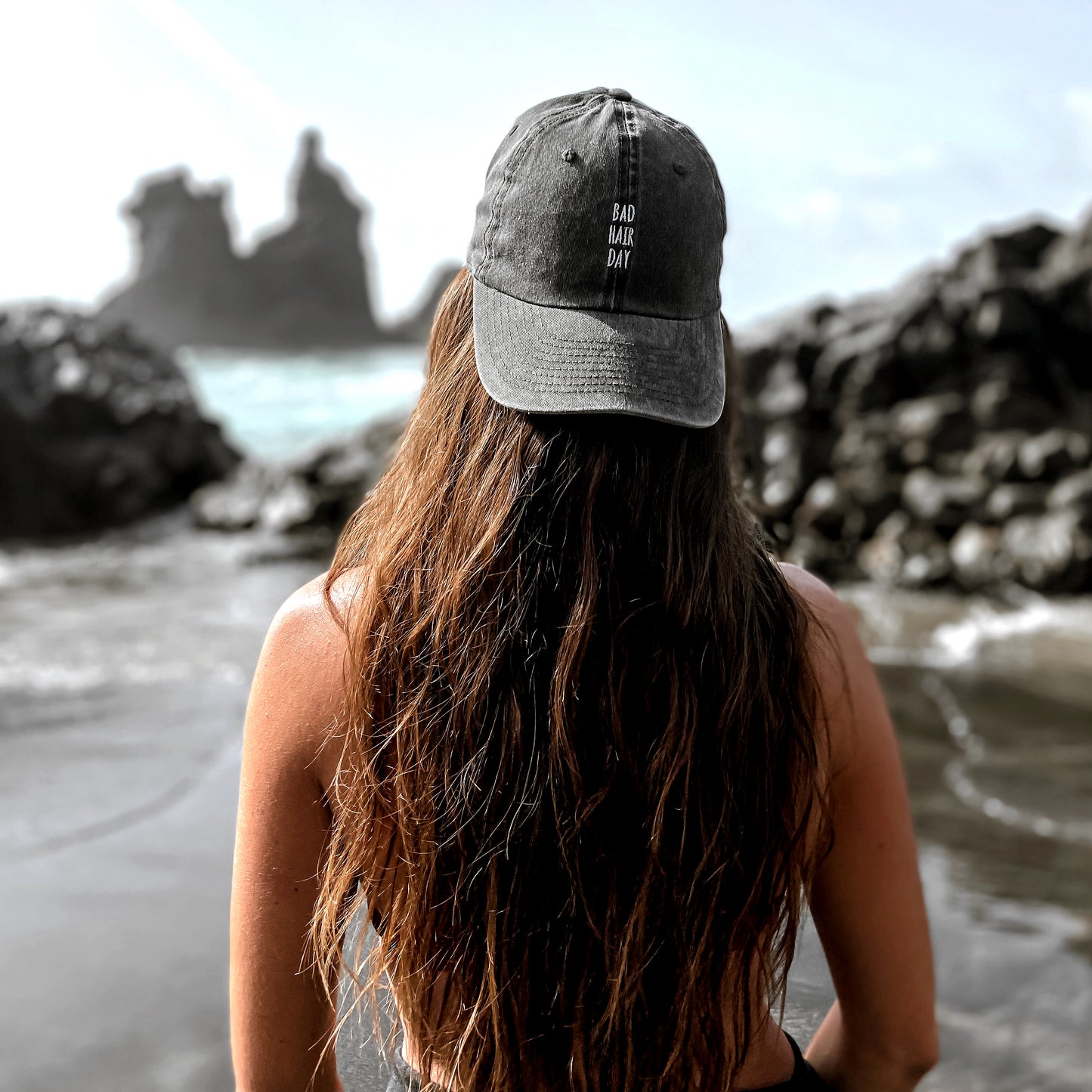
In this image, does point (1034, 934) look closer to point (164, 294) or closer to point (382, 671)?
point (382, 671)

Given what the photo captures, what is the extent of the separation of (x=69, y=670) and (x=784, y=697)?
6.56 metres

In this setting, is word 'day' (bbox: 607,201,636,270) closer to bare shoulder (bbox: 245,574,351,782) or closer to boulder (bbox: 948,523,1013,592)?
bare shoulder (bbox: 245,574,351,782)

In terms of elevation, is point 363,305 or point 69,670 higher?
point 363,305

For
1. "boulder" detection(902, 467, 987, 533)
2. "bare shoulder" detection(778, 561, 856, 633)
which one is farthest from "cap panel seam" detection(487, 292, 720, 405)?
"boulder" detection(902, 467, 987, 533)

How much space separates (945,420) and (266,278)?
65391 mm

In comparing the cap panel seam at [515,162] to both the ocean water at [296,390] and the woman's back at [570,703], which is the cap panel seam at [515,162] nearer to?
the woman's back at [570,703]

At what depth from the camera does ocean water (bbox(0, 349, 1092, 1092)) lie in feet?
9.11

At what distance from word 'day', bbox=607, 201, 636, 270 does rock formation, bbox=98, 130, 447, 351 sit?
67.3 metres

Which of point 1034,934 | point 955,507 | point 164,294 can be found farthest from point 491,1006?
point 164,294

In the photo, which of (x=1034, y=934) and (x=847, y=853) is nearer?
(x=847, y=853)

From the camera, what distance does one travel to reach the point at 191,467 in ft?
48.1

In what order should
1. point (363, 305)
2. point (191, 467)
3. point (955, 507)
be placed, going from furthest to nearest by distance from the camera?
point (363, 305)
point (191, 467)
point (955, 507)

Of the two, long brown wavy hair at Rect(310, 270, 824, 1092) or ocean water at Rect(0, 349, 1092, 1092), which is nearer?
long brown wavy hair at Rect(310, 270, 824, 1092)

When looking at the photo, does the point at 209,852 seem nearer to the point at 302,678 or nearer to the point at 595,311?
the point at 302,678
